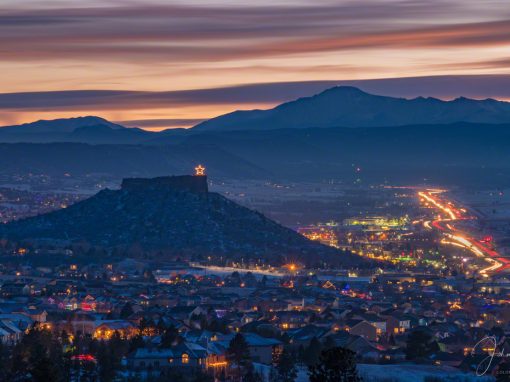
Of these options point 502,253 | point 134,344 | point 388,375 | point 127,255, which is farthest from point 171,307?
point 502,253

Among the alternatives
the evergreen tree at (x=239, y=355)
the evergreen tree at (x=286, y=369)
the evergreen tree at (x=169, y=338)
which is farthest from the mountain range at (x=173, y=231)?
the evergreen tree at (x=286, y=369)

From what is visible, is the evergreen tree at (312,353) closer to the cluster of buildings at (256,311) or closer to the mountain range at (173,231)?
the cluster of buildings at (256,311)

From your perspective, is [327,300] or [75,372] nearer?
[75,372]

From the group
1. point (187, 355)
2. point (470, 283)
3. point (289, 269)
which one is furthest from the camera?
point (289, 269)

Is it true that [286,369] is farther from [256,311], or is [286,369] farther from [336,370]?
[256,311]

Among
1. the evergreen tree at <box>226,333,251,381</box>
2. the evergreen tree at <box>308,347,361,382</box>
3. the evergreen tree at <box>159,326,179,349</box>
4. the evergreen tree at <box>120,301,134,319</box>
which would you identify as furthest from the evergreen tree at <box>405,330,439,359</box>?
the evergreen tree at <box>308,347,361,382</box>

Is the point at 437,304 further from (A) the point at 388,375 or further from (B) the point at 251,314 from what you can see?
(A) the point at 388,375
